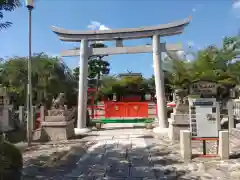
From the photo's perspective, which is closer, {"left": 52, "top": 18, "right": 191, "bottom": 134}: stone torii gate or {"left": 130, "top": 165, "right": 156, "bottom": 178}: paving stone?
{"left": 130, "top": 165, "right": 156, "bottom": 178}: paving stone

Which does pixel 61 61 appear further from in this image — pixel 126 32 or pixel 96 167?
pixel 96 167

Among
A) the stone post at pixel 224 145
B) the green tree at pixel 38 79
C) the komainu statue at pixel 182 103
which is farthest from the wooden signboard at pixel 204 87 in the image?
the green tree at pixel 38 79

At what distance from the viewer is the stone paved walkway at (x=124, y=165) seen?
596 centimetres

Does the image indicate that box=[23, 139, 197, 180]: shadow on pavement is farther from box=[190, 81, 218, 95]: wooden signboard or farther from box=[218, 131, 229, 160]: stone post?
box=[190, 81, 218, 95]: wooden signboard

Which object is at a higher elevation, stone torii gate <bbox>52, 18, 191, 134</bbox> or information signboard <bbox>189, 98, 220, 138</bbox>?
stone torii gate <bbox>52, 18, 191, 134</bbox>

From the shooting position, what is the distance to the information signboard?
7305 millimetres

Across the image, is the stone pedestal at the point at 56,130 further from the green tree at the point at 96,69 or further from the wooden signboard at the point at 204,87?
the green tree at the point at 96,69

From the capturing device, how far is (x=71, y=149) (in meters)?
9.16

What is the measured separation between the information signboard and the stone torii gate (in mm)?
5677

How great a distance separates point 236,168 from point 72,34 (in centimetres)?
1007

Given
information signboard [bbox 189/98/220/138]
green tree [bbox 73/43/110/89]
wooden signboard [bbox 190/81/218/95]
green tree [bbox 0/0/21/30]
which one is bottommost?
information signboard [bbox 189/98/220/138]

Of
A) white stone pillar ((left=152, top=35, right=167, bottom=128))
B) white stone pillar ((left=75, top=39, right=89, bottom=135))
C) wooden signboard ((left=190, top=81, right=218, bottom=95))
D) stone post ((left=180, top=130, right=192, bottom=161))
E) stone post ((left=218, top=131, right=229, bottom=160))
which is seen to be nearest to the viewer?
stone post ((left=218, top=131, right=229, bottom=160))

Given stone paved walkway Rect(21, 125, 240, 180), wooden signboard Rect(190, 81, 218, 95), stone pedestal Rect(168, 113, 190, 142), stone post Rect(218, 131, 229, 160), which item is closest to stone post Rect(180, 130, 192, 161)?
stone paved walkway Rect(21, 125, 240, 180)

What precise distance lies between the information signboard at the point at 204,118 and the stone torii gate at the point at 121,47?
568 centimetres
